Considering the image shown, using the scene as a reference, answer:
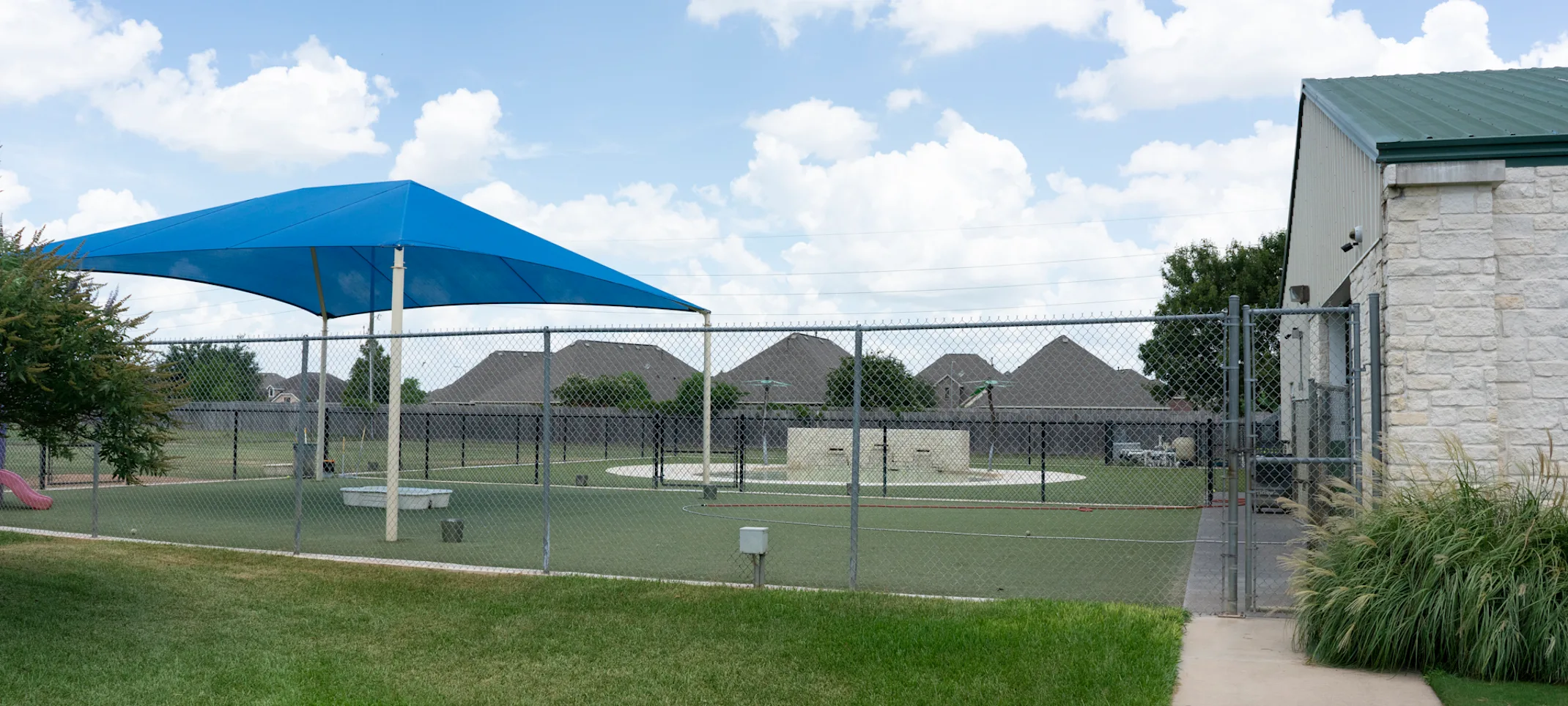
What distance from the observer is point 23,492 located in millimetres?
14914

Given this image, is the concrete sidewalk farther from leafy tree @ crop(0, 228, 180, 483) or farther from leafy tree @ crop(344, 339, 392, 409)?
leafy tree @ crop(344, 339, 392, 409)

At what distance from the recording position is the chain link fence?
9.66 meters

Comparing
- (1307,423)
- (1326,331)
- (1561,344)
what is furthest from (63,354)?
(1326,331)

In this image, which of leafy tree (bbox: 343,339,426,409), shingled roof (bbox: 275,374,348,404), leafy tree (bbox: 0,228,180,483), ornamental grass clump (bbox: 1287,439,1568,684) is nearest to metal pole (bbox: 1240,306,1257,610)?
ornamental grass clump (bbox: 1287,439,1568,684)

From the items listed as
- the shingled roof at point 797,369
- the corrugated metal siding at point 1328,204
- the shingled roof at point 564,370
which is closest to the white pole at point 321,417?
the shingled roof at point 564,370

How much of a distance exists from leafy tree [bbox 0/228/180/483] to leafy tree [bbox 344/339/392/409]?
21.8 feet

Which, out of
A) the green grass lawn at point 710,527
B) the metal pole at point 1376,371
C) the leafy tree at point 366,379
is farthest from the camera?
the leafy tree at point 366,379

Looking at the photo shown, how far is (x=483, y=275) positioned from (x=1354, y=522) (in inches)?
655

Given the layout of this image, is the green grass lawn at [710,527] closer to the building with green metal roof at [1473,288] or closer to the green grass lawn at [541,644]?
the green grass lawn at [541,644]

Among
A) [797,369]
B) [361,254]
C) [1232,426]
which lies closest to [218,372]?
[361,254]

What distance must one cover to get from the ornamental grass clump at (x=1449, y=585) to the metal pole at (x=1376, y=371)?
1049 millimetres

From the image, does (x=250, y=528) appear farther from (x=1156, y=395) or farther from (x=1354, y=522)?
(x=1156, y=395)

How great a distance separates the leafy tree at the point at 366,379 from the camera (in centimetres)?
1562

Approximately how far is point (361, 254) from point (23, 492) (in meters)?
7.26
